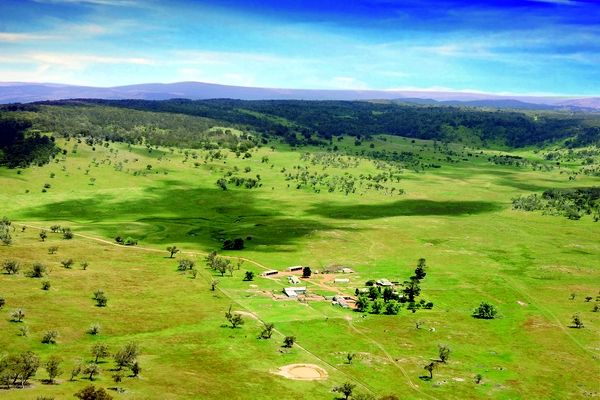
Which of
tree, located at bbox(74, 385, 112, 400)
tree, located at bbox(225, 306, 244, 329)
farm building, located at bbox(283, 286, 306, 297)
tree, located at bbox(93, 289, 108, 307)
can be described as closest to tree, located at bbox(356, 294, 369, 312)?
farm building, located at bbox(283, 286, 306, 297)

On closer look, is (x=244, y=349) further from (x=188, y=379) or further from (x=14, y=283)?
(x=14, y=283)

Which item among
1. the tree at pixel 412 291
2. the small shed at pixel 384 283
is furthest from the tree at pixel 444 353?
the small shed at pixel 384 283

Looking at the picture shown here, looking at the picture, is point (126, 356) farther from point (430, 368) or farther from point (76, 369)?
point (430, 368)

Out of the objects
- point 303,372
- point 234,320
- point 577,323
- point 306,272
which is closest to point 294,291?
point 306,272

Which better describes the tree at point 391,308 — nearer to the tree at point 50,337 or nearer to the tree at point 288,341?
the tree at point 288,341

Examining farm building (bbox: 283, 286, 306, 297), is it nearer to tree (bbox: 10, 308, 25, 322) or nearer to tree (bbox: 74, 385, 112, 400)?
tree (bbox: 10, 308, 25, 322)

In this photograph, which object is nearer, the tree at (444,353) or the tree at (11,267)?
the tree at (444,353)

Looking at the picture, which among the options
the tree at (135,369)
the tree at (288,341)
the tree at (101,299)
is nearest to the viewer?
the tree at (135,369)

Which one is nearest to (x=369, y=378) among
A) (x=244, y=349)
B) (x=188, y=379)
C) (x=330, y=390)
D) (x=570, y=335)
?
(x=330, y=390)
